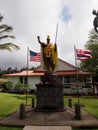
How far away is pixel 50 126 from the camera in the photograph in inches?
575

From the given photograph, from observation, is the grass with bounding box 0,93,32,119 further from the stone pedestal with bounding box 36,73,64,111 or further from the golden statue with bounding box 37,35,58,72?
the golden statue with bounding box 37,35,58,72

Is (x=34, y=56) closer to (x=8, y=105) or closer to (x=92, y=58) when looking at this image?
(x=8, y=105)

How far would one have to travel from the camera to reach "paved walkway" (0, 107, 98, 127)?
1508 centimetres

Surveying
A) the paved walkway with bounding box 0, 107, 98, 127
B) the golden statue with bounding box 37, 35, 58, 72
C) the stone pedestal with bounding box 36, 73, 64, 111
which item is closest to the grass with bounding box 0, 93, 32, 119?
the paved walkway with bounding box 0, 107, 98, 127

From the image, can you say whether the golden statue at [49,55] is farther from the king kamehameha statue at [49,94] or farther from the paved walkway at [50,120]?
the paved walkway at [50,120]

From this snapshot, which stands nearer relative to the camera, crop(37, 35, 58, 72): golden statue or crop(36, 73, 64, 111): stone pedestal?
crop(36, 73, 64, 111): stone pedestal

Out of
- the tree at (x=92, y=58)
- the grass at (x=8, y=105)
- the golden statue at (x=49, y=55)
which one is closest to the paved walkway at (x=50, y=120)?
the grass at (x=8, y=105)

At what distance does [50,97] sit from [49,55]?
2.93 meters

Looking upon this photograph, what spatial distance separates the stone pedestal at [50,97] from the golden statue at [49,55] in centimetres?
142

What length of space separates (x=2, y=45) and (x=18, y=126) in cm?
1119

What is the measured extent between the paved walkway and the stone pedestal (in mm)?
668

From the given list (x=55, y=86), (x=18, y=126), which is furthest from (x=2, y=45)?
(x=18, y=126)

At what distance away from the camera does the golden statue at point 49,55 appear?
19516 millimetres

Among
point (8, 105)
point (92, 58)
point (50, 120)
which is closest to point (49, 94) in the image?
point (50, 120)
